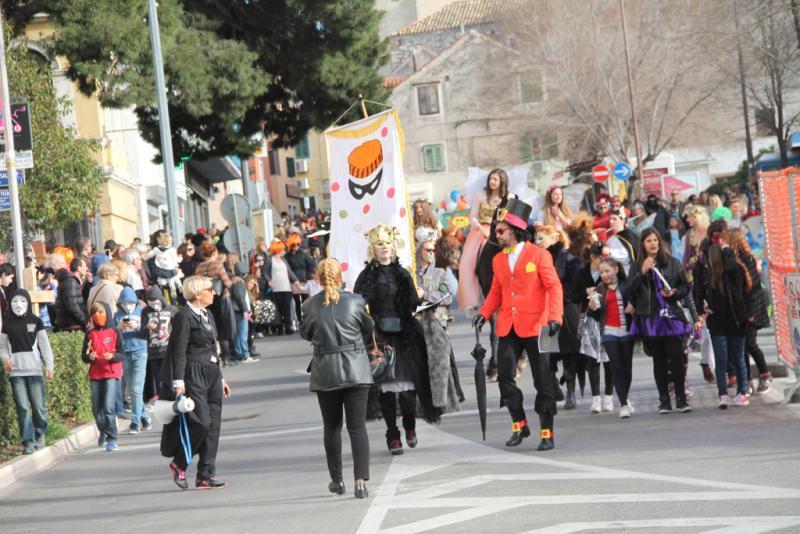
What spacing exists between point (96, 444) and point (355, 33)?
1649 centimetres

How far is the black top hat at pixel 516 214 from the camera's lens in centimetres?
1180

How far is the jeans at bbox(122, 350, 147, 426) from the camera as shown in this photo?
15.9 m

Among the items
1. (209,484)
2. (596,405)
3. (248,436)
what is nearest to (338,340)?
(209,484)

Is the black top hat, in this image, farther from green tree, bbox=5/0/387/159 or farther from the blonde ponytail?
green tree, bbox=5/0/387/159

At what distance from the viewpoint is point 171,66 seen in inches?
1108

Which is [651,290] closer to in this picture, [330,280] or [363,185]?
[363,185]

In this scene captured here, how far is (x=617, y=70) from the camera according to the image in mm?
60438

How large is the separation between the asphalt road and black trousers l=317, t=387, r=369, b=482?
0.22 m

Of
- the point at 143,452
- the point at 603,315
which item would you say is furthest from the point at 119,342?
the point at 603,315

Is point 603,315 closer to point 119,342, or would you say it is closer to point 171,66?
point 119,342

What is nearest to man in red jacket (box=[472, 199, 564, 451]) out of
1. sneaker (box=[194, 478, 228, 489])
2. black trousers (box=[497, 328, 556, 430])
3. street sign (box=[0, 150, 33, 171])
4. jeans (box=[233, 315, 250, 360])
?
black trousers (box=[497, 328, 556, 430])

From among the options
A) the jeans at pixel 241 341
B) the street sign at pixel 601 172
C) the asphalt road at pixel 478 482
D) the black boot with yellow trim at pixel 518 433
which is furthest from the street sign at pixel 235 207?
the black boot with yellow trim at pixel 518 433

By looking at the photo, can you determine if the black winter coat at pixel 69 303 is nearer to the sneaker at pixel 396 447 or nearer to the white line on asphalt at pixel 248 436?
the white line on asphalt at pixel 248 436

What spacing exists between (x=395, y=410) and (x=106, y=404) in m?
3.78
